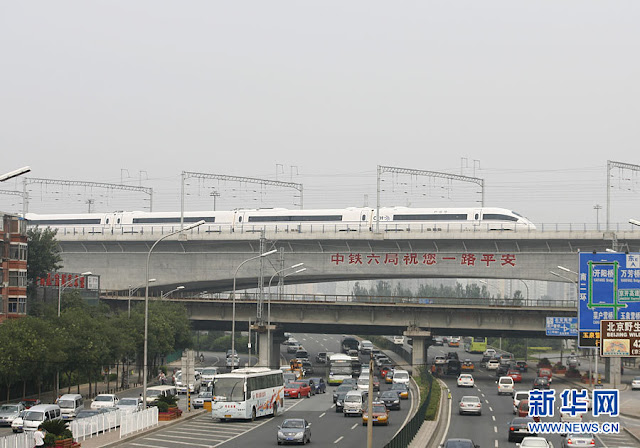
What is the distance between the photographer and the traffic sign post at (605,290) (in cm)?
4175

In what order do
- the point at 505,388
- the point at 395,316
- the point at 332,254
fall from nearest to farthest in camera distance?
the point at 505,388 < the point at 395,316 < the point at 332,254

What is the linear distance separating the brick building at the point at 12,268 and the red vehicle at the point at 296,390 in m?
22.3

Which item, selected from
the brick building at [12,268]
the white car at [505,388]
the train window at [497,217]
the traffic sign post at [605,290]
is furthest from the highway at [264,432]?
the train window at [497,217]

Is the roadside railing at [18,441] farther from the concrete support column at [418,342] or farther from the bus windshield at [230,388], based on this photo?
the concrete support column at [418,342]

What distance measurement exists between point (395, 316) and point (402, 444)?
6429cm

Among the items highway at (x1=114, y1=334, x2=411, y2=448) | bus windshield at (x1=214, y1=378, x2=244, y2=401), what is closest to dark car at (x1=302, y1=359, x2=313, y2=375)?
highway at (x1=114, y1=334, x2=411, y2=448)

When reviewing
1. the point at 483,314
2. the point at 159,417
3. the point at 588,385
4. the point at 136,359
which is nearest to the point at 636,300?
the point at 159,417

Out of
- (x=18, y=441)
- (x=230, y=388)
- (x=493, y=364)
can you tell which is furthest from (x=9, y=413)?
(x=493, y=364)

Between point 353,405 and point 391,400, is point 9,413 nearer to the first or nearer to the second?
point 353,405

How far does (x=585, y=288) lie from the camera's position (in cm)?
4375

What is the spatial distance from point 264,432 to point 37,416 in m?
12.1

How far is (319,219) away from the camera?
119 metres

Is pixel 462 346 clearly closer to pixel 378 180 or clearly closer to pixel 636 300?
pixel 378 180

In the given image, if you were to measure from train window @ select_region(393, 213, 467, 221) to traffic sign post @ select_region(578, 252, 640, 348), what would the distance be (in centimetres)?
6650
